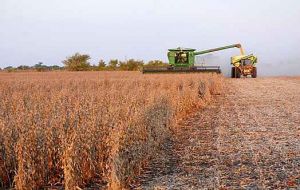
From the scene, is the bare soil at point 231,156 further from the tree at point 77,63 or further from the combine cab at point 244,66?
the tree at point 77,63

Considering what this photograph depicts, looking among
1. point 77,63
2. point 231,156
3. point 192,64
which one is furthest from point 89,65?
point 231,156

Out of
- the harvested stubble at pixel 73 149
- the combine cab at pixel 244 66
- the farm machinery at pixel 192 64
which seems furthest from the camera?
the combine cab at pixel 244 66

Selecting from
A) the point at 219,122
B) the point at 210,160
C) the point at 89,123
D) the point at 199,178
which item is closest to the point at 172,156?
the point at 210,160

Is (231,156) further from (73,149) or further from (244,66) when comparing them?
(244,66)

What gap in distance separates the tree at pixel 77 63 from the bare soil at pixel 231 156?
178 ft

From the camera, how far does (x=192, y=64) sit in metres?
41.0

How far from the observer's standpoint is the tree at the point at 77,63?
65.5 meters

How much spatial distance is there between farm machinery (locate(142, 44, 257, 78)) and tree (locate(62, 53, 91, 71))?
25.6 meters

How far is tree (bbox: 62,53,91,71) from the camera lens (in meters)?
65.5

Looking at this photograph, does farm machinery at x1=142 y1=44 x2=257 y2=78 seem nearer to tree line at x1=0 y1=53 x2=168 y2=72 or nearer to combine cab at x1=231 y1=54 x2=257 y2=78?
combine cab at x1=231 y1=54 x2=257 y2=78

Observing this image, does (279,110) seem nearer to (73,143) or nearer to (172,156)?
(172,156)

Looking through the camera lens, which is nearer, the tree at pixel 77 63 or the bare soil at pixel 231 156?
the bare soil at pixel 231 156

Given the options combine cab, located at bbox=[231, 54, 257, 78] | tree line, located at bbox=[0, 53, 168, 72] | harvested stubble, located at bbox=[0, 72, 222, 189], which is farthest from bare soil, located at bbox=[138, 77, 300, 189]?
tree line, located at bbox=[0, 53, 168, 72]

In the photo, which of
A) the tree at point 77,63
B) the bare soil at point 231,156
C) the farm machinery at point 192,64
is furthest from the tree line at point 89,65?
the bare soil at point 231,156
